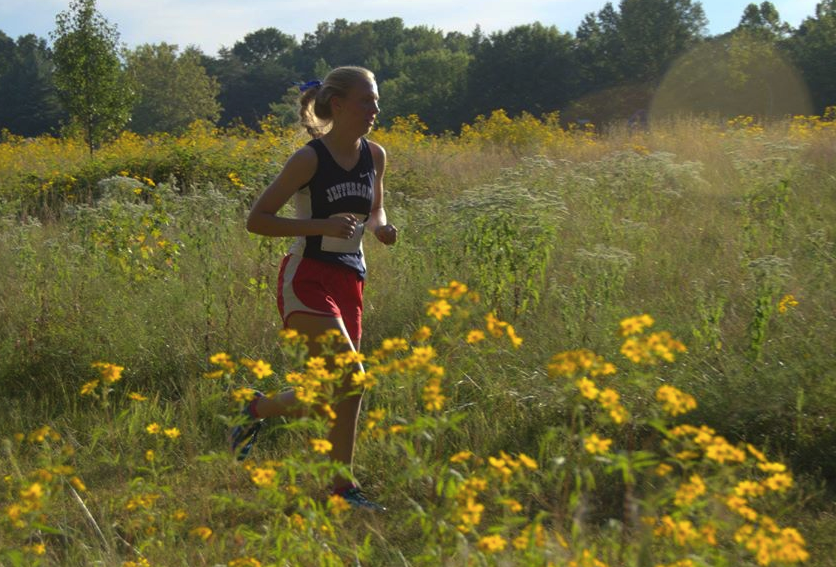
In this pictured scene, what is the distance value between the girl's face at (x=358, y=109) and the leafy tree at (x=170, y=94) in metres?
65.4

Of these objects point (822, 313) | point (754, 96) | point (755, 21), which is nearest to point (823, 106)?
point (754, 96)

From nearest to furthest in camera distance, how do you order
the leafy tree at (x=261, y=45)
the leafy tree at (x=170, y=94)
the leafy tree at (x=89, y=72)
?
the leafy tree at (x=89, y=72) < the leafy tree at (x=170, y=94) < the leafy tree at (x=261, y=45)

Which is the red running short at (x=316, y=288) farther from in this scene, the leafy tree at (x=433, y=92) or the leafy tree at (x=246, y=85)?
the leafy tree at (x=246, y=85)

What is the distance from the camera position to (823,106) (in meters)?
42.2

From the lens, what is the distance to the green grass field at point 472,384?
8.74 ft

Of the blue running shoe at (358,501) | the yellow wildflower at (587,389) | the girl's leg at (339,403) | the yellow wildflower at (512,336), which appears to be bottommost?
the blue running shoe at (358,501)

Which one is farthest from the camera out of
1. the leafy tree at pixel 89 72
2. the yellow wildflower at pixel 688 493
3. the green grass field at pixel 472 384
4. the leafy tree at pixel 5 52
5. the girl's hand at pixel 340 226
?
the leafy tree at pixel 5 52

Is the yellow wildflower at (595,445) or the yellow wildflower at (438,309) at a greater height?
the yellow wildflower at (438,309)

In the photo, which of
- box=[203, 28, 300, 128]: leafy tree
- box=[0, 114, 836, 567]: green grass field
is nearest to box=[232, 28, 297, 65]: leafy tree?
box=[203, 28, 300, 128]: leafy tree

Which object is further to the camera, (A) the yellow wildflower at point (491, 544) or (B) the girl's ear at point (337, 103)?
(B) the girl's ear at point (337, 103)

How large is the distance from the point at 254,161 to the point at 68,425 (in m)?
6.75

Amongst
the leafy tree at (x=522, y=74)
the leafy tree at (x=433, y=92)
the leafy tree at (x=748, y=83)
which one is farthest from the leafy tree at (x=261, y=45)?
the leafy tree at (x=748, y=83)

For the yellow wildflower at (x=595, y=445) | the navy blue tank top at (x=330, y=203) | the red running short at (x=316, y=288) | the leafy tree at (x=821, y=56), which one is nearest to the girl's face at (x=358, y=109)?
the navy blue tank top at (x=330, y=203)

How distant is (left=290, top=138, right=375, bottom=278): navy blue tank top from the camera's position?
394 centimetres
